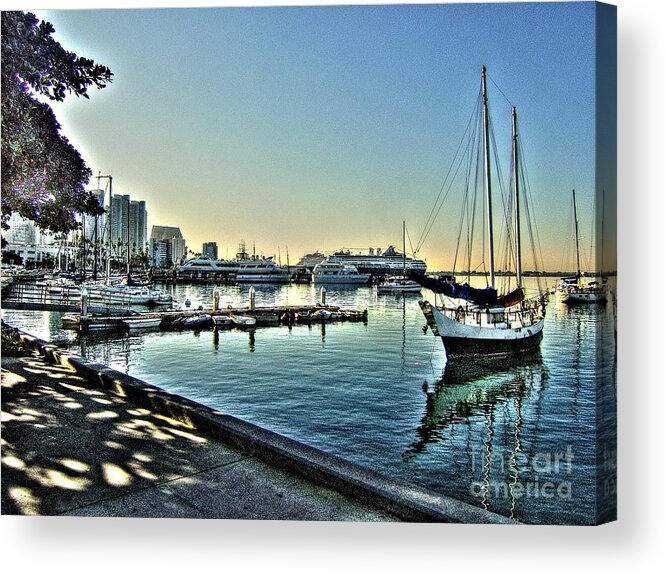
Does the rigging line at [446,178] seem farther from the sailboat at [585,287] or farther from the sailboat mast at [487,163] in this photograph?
the sailboat at [585,287]

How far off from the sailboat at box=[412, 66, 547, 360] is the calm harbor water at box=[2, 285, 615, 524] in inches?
11.3

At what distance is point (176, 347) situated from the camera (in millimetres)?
11820

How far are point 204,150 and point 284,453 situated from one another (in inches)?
99.7

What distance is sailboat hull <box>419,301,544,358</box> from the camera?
26.6ft

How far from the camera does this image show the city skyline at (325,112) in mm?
3539

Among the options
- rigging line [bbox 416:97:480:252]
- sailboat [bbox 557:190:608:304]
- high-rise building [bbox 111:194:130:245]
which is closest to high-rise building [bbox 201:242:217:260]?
high-rise building [bbox 111:194:130:245]

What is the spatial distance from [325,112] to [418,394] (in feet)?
13.8

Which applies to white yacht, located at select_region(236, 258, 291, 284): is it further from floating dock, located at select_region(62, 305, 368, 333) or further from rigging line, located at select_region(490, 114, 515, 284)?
floating dock, located at select_region(62, 305, 368, 333)

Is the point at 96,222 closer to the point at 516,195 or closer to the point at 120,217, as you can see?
the point at 120,217

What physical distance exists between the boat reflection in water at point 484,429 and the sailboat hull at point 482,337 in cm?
16

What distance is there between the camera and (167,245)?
527cm

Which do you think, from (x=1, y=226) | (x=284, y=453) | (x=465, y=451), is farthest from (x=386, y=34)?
(x=465, y=451)

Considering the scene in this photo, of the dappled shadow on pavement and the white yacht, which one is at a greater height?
the white yacht

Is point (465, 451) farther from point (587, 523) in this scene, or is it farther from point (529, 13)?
point (529, 13)
